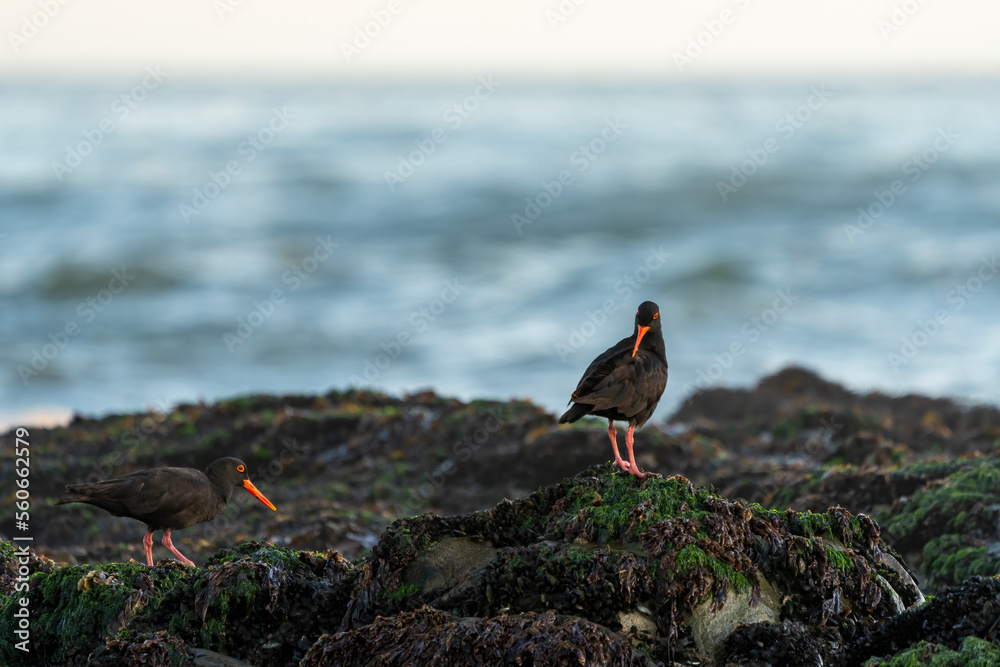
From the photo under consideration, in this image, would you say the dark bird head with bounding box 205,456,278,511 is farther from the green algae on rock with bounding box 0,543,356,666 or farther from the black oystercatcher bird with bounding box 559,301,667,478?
the black oystercatcher bird with bounding box 559,301,667,478

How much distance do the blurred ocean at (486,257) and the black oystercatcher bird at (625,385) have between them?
Answer: 12569 millimetres

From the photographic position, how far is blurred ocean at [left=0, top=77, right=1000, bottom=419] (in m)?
26.2

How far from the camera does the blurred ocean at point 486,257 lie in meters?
26.2

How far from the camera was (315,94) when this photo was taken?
13088cm

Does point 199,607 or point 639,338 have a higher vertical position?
point 639,338

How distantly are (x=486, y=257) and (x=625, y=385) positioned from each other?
3297 centimetres

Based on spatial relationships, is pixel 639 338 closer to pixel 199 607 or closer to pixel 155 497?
pixel 199 607

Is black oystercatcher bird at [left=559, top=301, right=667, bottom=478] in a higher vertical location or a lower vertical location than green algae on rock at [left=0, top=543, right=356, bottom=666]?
higher

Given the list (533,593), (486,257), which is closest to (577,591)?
(533,593)

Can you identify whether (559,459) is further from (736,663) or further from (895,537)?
(736,663)

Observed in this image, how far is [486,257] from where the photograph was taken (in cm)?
3891

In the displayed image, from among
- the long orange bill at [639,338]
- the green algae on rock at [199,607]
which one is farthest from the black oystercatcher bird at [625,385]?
the green algae on rock at [199,607]

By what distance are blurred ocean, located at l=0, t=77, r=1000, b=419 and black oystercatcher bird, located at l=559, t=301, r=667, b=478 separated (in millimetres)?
12569

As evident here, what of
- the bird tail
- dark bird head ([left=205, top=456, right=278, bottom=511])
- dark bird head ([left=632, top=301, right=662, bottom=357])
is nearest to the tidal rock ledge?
the bird tail
